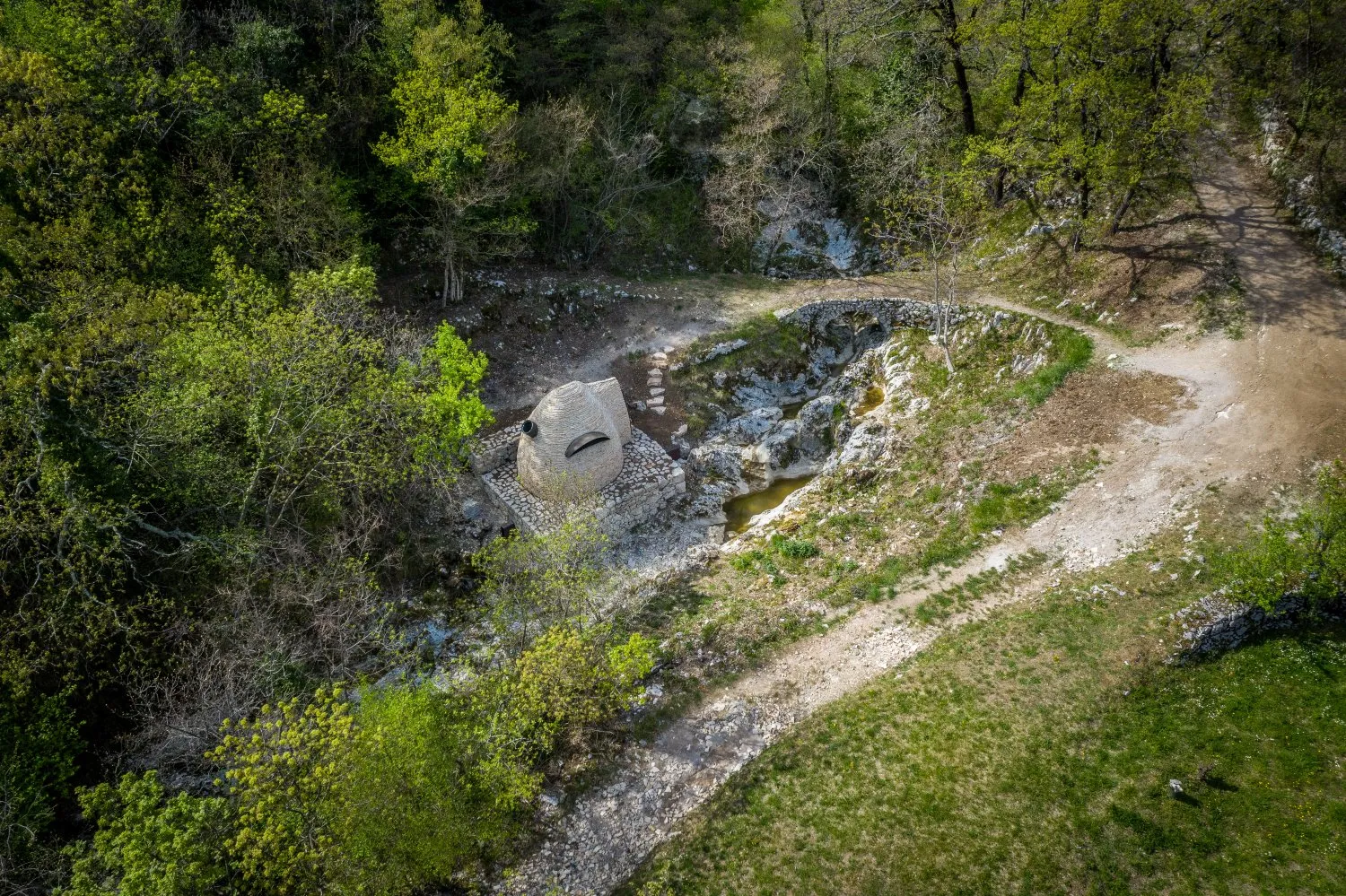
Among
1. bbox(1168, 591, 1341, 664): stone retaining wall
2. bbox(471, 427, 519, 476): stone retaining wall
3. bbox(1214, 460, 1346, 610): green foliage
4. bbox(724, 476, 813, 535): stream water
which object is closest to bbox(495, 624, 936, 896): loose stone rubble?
bbox(1168, 591, 1341, 664): stone retaining wall

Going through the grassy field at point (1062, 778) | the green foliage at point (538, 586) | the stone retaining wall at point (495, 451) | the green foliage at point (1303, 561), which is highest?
the stone retaining wall at point (495, 451)

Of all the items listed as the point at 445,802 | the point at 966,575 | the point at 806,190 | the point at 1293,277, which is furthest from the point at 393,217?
the point at 1293,277

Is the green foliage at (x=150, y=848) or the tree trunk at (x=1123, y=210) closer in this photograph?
the green foliage at (x=150, y=848)

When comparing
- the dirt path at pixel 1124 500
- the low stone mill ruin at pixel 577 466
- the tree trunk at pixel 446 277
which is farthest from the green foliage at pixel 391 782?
the tree trunk at pixel 446 277

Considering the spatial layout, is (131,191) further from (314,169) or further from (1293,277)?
(1293,277)

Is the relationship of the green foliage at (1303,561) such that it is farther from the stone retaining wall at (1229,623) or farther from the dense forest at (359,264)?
the dense forest at (359,264)

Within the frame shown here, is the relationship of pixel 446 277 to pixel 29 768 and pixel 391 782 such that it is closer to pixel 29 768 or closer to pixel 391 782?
pixel 29 768

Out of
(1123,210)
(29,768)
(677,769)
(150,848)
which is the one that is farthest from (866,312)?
(29,768)
